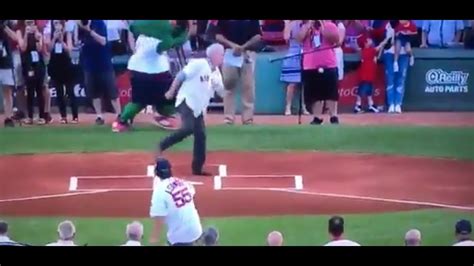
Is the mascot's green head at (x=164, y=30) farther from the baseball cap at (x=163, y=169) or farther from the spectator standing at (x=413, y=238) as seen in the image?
the spectator standing at (x=413, y=238)

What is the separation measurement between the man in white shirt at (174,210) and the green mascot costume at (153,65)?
377mm

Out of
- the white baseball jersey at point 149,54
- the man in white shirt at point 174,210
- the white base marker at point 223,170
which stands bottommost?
the man in white shirt at point 174,210

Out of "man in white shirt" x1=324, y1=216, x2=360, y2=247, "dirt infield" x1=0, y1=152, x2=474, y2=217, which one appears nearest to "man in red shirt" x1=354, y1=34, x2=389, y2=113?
"dirt infield" x1=0, y1=152, x2=474, y2=217

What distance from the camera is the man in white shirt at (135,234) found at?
908cm

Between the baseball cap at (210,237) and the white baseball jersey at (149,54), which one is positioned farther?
the white baseball jersey at (149,54)

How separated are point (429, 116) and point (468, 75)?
33cm

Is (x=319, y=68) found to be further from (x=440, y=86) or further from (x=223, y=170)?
(x=223, y=170)

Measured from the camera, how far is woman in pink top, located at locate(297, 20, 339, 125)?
9305 millimetres

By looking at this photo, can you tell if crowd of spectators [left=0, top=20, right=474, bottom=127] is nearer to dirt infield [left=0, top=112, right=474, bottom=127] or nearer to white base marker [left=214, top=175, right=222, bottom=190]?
dirt infield [left=0, top=112, right=474, bottom=127]

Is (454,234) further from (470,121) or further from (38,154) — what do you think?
(38,154)

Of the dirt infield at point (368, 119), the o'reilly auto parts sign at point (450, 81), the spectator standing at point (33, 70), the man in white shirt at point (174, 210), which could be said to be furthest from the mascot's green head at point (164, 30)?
the o'reilly auto parts sign at point (450, 81)

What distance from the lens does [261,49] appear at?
9359mm
